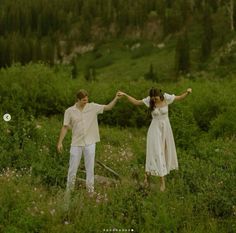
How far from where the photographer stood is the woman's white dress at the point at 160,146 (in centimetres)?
1240

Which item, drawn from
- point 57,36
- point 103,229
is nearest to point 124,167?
point 103,229

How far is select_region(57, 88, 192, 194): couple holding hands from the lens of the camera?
12.1m

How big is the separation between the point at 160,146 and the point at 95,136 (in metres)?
1.48

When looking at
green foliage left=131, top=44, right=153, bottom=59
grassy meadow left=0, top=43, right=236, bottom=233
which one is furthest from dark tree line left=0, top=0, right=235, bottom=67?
grassy meadow left=0, top=43, right=236, bottom=233

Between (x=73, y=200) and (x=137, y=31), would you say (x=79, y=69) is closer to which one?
(x=137, y=31)

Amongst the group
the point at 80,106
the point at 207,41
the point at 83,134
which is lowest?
the point at 207,41

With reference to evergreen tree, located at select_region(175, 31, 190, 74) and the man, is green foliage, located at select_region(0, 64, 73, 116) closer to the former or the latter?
the man

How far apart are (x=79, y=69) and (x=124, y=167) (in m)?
137

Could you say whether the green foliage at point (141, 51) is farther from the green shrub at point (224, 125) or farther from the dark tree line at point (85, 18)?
the green shrub at point (224, 125)

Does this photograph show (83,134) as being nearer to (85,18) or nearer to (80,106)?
(80,106)

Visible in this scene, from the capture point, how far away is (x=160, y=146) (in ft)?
40.8

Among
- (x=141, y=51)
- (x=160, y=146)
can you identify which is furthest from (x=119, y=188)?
(x=141, y=51)

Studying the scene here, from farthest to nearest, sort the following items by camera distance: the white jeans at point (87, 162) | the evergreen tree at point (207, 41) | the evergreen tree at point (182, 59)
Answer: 1. the evergreen tree at point (207, 41)
2. the evergreen tree at point (182, 59)
3. the white jeans at point (87, 162)

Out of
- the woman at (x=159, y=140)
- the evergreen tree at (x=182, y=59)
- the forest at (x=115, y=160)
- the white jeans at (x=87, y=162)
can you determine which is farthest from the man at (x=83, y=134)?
the evergreen tree at (x=182, y=59)
